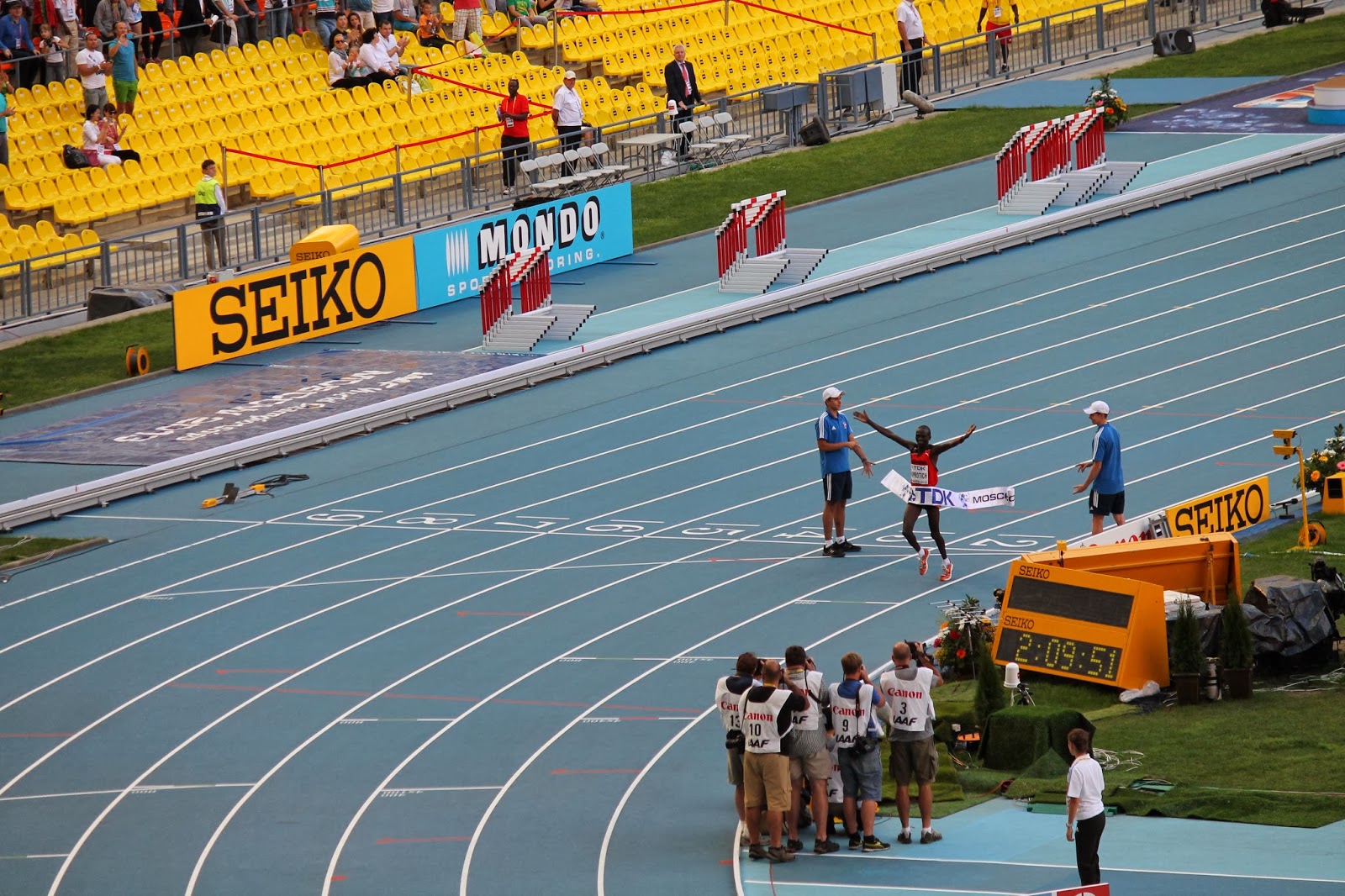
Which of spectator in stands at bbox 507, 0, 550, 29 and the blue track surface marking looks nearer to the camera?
the blue track surface marking

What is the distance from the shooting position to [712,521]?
71.5 feet

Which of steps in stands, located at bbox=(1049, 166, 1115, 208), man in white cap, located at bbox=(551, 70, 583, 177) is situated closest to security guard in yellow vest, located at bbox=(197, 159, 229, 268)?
man in white cap, located at bbox=(551, 70, 583, 177)

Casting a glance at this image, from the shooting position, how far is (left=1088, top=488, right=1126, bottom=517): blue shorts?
64.6 feet

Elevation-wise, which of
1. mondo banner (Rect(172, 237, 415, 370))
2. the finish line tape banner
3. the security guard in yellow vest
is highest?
the security guard in yellow vest

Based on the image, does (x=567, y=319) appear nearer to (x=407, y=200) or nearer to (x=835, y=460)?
(x=407, y=200)

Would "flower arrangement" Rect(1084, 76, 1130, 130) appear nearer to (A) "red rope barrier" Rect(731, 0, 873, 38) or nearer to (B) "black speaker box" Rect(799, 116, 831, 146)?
(B) "black speaker box" Rect(799, 116, 831, 146)

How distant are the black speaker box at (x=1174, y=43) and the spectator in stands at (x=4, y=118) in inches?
869

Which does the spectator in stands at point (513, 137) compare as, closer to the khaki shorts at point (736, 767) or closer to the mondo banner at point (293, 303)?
the mondo banner at point (293, 303)

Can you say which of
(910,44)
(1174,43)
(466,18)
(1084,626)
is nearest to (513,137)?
(466,18)

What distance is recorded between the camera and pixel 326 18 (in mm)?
36781

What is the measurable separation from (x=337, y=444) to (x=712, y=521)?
206 inches

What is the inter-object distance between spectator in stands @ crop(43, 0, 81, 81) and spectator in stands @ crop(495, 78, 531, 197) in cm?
628

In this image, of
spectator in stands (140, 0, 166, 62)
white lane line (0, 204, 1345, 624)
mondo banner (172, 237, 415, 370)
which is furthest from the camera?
spectator in stands (140, 0, 166, 62)

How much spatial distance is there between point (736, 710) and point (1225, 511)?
756 centimetres
